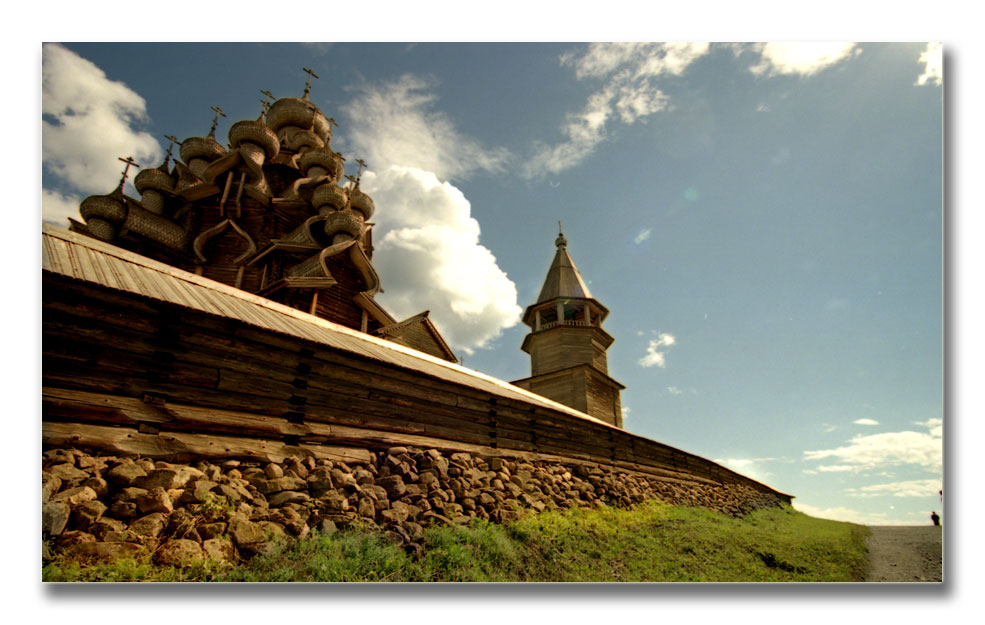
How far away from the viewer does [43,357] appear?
16.0ft

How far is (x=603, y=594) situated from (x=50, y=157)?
24.2 ft

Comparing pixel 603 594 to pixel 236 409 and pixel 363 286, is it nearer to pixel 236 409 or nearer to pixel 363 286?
pixel 236 409

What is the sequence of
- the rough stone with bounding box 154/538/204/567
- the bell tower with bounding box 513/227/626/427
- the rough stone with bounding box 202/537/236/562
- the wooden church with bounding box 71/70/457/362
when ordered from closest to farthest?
the rough stone with bounding box 154/538/204/567 < the rough stone with bounding box 202/537/236/562 < the wooden church with bounding box 71/70/457/362 < the bell tower with bounding box 513/227/626/427

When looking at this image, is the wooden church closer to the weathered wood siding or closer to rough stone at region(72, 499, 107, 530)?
the weathered wood siding

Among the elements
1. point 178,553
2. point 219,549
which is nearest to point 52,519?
point 178,553

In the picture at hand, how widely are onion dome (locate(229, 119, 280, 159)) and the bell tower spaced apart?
14.8m

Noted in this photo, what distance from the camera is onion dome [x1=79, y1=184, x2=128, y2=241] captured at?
727 inches

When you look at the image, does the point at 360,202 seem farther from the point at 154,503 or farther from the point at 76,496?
the point at 76,496

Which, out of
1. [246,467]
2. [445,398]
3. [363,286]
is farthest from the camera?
[363,286]

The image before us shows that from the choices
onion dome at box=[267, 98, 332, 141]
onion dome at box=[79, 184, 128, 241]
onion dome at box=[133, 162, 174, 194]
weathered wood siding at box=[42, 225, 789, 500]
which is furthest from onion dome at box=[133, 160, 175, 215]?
weathered wood siding at box=[42, 225, 789, 500]

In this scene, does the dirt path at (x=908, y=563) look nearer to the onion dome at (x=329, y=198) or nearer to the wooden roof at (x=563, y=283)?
the wooden roof at (x=563, y=283)

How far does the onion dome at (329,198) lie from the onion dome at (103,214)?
280 inches

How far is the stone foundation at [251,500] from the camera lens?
427 centimetres

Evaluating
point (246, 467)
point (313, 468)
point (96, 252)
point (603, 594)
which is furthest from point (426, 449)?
point (96, 252)
